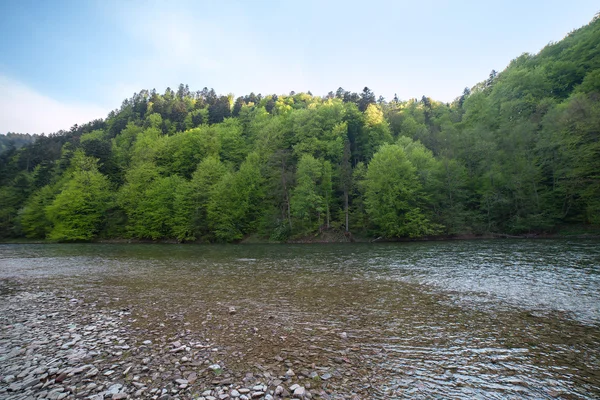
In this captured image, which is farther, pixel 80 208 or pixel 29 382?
pixel 80 208

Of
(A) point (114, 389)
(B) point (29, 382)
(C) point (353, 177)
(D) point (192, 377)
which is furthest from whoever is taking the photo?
(C) point (353, 177)

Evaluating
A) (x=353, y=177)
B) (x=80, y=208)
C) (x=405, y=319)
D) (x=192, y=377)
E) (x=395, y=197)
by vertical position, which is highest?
(x=353, y=177)

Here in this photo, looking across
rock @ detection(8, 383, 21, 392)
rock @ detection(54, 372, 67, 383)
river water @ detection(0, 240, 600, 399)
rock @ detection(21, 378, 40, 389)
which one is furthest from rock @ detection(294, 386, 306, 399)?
rock @ detection(8, 383, 21, 392)

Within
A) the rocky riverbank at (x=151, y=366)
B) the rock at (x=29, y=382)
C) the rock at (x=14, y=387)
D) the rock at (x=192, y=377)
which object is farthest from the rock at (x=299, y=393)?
the rock at (x=14, y=387)

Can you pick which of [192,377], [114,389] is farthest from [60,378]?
[192,377]

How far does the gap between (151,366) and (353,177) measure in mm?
52556

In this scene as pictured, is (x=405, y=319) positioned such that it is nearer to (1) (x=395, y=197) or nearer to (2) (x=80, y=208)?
(1) (x=395, y=197)

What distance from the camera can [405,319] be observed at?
980cm

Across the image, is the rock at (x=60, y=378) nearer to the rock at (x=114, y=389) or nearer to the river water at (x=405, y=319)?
the rock at (x=114, y=389)

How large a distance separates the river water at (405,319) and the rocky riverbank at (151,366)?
191 millimetres

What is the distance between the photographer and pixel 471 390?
5.55 meters

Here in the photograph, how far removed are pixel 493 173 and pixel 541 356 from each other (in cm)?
5371

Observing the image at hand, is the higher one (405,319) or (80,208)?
(80,208)

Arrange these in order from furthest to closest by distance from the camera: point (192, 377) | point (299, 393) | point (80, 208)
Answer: point (80, 208), point (192, 377), point (299, 393)
